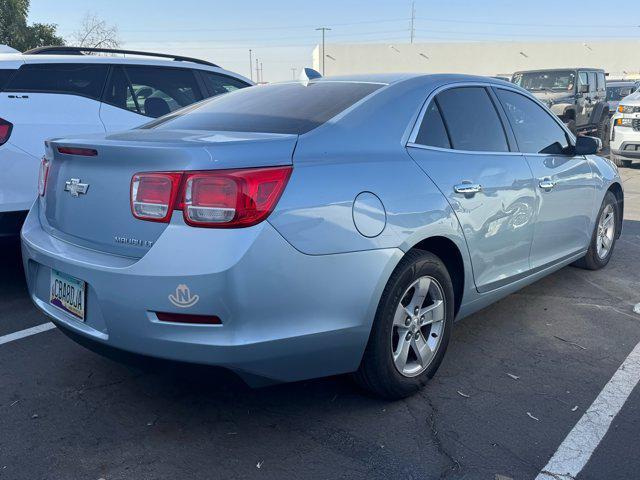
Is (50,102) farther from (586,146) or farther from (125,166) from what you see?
(586,146)

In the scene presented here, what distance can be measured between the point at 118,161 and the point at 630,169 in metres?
13.1

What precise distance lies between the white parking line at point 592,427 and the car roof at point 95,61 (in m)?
4.44

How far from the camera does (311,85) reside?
369 centimetres

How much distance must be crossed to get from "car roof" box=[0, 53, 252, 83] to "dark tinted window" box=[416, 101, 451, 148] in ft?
10.4

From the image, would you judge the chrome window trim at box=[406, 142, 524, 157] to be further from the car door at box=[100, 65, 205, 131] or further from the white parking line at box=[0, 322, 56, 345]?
the car door at box=[100, 65, 205, 131]

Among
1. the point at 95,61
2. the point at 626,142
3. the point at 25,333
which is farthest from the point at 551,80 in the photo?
the point at 25,333

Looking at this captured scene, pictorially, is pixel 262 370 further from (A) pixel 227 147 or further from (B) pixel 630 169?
(B) pixel 630 169

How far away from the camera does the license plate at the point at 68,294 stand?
107 inches

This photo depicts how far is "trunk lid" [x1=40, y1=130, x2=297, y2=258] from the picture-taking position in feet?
8.16

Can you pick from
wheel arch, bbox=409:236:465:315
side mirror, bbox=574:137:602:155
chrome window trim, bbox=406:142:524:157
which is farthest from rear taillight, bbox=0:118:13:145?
side mirror, bbox=574:137:602:155

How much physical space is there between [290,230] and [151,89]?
3.76 metres

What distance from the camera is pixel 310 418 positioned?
2998mm

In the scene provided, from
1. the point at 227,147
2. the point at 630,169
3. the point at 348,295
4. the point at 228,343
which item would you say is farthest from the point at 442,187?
the point at 630,169

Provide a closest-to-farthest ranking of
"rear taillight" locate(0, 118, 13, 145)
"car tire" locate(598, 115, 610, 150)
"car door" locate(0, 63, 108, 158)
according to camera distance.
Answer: "rear taillight" locate(0, 118, 13, 145)
"car door" locate(0, 63, 108, 158)
"car tire" locate(598, 115, 610, 150)
